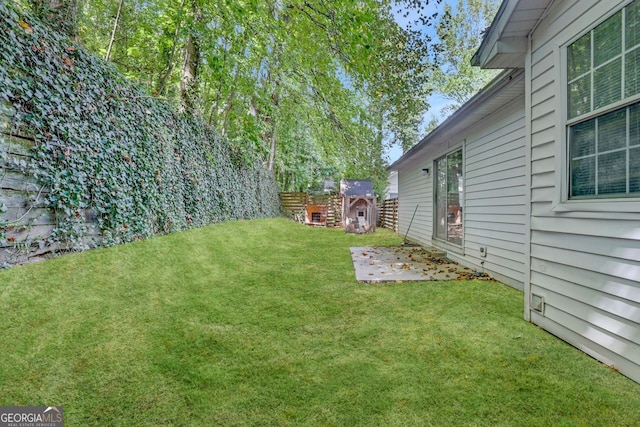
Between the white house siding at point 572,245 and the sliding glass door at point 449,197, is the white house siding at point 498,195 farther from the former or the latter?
the white house siding at point 572,245

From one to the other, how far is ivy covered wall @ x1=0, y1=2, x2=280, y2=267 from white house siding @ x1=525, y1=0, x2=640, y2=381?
463cm

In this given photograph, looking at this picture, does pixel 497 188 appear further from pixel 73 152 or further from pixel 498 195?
pixel 73 152

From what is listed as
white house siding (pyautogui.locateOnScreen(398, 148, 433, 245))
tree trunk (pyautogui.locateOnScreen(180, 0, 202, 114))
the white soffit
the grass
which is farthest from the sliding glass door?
tree trunk (pyautogui.locateOnScreen(180, 0, 202, 114))

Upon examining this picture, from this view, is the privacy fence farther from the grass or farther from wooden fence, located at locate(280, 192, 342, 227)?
the grass

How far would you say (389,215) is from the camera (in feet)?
43.4

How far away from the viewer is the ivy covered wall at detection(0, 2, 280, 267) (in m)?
2.35

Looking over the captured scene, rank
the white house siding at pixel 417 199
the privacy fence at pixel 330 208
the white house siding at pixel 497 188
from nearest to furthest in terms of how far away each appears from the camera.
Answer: the white house siding at pixel 497 188 → the white house siding at pixel 417 199 → the privacy fence at pixel 330 208

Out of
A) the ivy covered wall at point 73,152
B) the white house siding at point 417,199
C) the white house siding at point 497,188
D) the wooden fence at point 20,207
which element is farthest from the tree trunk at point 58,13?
the white house siding at point 417,199

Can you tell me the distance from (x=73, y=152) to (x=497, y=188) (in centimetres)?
546

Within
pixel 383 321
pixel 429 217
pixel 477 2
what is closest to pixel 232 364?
pixel 383 321

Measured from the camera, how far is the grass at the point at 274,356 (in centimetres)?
162

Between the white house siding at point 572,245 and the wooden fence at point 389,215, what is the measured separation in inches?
359

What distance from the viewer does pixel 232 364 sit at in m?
2.09

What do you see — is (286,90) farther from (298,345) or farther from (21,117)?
(298,345)
